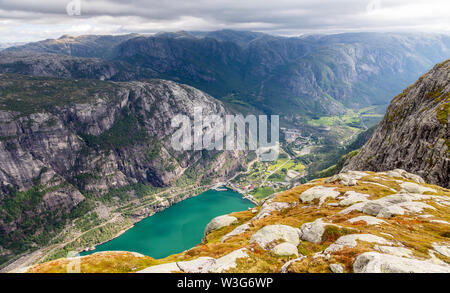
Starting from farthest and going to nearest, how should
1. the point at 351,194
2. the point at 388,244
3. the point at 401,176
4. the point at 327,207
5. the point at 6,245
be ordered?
1. the point at 6,245
2. the point at 401,176
3. the point at 351,194
4. the point at 327,207
5. the point at 388,244

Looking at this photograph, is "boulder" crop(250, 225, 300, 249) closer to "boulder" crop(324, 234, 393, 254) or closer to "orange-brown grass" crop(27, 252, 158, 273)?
"boulder" crop(324, 234, 393, 254)

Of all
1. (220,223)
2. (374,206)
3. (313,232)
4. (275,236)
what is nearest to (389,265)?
(313,232)

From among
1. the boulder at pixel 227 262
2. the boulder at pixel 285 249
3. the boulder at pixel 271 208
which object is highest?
the boulder at pixel 227 262

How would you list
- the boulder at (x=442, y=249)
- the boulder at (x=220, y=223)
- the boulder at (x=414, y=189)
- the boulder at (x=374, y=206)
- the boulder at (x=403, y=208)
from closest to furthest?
the boulder at (x=442, y=249) → the boulder at (x=403, y=208) → the boulder at (x=374, y=206) → the boulder at (x=414, y=189) → the boulder at (x=220, y=223)

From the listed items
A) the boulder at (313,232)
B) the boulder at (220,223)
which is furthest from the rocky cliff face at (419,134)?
the boulder at (220,223)

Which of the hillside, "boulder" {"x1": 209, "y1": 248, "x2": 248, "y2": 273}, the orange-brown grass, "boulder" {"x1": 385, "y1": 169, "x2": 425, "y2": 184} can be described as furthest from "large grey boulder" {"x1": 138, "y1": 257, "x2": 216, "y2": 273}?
"boulder" {"x1": 385, "y1": 169, "x2": 425, "y2": 184}

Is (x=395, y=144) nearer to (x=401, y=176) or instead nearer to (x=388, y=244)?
(x=401, y=176)

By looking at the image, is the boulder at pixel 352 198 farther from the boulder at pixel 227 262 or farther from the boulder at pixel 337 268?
the boulder at pixel 337 268
